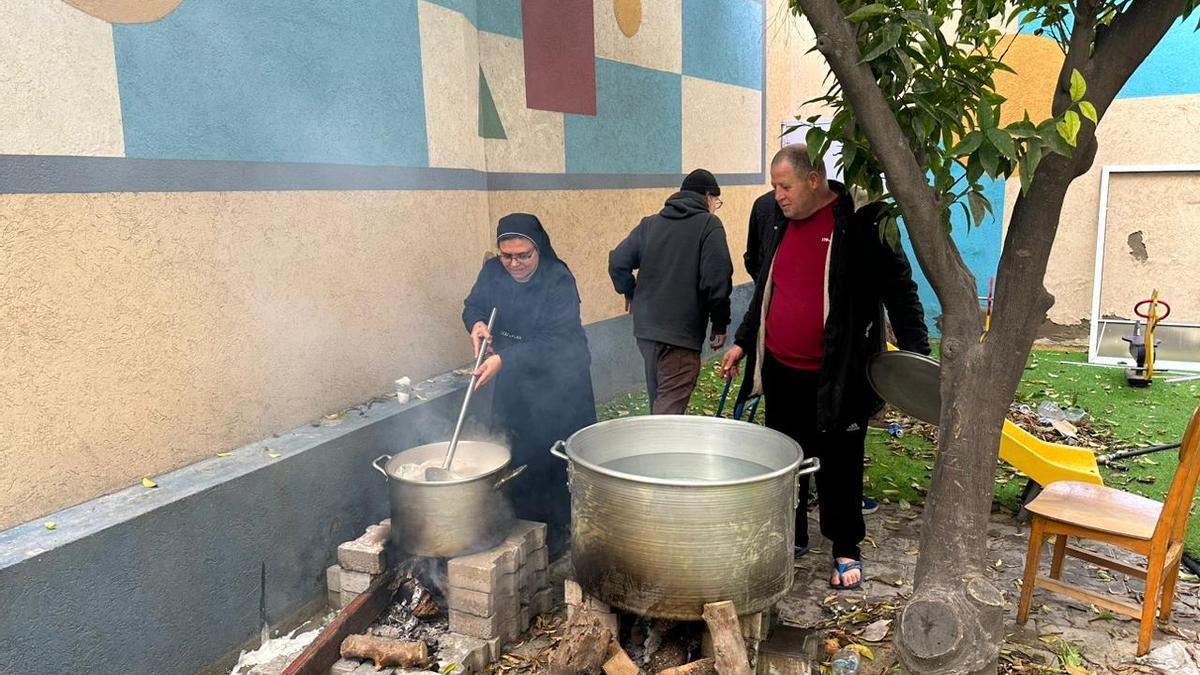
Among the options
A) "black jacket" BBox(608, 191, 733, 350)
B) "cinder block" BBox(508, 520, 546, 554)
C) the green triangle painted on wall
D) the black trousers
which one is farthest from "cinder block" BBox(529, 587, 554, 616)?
the green triangle painted on wall

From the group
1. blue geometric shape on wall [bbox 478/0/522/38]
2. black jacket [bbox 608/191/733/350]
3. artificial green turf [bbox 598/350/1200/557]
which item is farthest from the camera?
blue geometric shape on wall [bbox 478/0/522/38]

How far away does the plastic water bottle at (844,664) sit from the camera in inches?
136

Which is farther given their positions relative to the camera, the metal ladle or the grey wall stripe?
the metal ladle

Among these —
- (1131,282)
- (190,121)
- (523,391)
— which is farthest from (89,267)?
(1131,282)

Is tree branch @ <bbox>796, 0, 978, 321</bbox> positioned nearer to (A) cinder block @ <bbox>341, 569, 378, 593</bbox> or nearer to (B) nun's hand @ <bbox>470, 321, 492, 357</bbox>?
(B) nun's hand @ <bbox>470, 321, 492, 357</bbox>

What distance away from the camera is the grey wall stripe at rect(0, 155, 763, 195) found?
9.64ft

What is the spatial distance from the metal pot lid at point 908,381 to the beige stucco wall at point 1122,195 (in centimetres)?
760

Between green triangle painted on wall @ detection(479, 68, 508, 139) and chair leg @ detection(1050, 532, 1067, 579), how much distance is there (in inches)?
185

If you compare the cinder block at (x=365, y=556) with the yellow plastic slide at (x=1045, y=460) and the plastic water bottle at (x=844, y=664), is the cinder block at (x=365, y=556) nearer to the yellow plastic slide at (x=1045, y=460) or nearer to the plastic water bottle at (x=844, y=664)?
the plastic water bottle at (x=844, y=664)

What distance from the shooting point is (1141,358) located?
8.30 metres

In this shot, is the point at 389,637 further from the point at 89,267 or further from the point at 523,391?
the point at 89,267

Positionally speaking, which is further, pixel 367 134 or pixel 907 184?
pixel 367 134

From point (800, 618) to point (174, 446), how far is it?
3.20m

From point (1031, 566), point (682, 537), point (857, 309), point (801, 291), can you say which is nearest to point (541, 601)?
point (682, 537)
